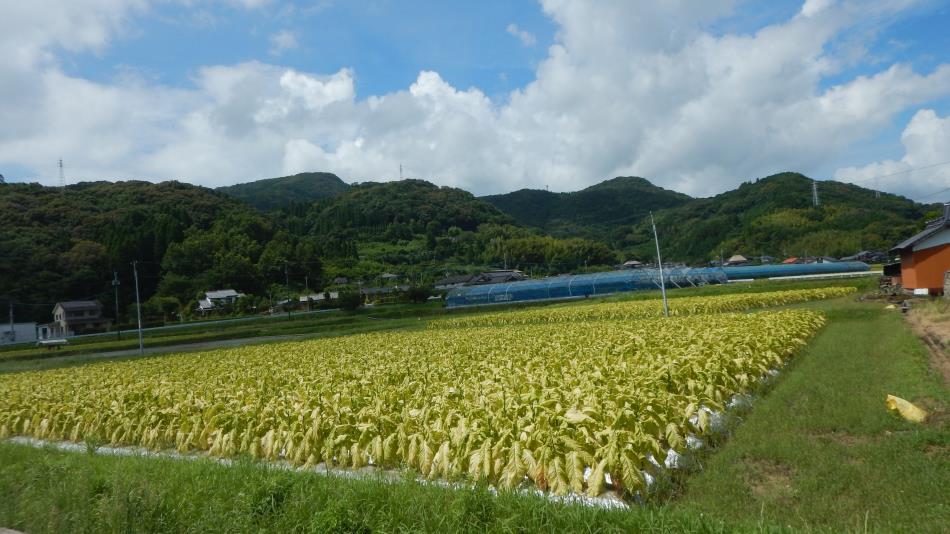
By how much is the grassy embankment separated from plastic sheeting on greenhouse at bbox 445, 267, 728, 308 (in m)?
39.3

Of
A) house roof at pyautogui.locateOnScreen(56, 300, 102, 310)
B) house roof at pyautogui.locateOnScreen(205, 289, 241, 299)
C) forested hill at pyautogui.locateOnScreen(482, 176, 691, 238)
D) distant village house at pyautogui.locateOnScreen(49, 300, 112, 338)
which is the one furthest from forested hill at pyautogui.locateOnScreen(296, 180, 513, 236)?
distant village house at pyautogui.locateOnScreen(49, 300, 112, 338)

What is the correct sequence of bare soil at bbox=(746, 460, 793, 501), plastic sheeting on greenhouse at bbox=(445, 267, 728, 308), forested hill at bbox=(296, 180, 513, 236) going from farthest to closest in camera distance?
forested hill at bbox=(296, 180, 513, 236), plastic sheeting on greenhouse at bbox=(445, 267, 728, 308), bare soil at bbox=(746, 460, 793, 501)

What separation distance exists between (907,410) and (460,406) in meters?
5.54

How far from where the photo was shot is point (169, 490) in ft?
19.2

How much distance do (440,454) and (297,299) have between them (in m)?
67.2

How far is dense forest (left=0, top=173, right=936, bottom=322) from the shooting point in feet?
200

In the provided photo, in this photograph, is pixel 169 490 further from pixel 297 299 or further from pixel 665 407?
pixel 297 299

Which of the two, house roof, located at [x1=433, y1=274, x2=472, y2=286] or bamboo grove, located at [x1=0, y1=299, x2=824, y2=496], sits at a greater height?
house roof, located at [x1=433, y1=274, x2=472, y2=286]

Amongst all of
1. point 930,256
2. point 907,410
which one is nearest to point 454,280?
point 930,256

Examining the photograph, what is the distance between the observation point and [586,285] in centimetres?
4831

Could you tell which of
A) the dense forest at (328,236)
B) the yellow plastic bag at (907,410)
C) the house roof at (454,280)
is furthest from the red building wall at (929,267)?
the house roof at (454,280)

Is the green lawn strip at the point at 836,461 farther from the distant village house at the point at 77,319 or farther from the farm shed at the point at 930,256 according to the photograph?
the distant village house at the point at 77,319

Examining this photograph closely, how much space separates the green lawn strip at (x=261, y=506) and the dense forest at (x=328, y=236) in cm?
6113

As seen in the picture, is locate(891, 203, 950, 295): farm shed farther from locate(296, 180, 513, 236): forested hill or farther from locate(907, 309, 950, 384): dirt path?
locate(296, 180, 513, 236): forested hill
